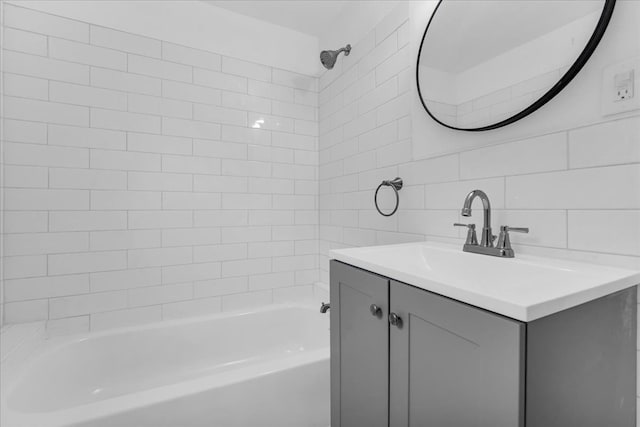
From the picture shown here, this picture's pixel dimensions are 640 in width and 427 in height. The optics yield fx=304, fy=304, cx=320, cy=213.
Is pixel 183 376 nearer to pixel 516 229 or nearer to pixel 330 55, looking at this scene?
pixel 516 229

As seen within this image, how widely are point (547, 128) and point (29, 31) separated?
7.95 ft

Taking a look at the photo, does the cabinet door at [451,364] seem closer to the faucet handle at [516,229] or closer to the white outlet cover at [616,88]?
the faucet handle at [516,229]

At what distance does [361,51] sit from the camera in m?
1.85

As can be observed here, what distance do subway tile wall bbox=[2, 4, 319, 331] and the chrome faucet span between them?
1.39 meters

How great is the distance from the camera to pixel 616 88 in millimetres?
781

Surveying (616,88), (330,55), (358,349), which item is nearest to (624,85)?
(616,88)

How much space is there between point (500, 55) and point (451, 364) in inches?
41.4

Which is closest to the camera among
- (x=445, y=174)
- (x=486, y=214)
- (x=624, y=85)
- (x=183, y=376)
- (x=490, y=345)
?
(x=490, y=345)

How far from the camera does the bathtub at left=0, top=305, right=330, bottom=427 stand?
3.51 ft

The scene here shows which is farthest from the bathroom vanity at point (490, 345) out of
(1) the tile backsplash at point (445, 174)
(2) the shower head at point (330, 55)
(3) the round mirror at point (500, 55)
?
(2) the shower head at point (330, 55)

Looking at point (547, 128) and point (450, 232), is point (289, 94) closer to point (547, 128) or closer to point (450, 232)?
point (450, 232)

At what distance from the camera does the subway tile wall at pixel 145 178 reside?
5.27 ft

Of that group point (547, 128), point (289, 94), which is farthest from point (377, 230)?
point (289, 94)

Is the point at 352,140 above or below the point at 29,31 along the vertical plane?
below
